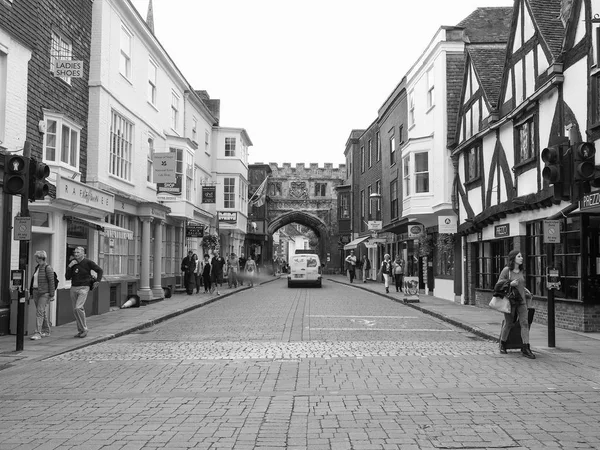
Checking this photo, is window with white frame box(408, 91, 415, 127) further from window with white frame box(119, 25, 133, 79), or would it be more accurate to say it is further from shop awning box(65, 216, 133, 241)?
shop awning box(65, 216, 133, 241)

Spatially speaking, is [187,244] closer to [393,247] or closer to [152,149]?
[152,149]

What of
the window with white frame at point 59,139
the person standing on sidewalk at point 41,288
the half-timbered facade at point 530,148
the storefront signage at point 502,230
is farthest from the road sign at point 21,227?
the storefront signage at point 502,230

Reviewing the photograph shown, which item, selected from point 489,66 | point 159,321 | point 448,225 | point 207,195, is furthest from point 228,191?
point 159,321

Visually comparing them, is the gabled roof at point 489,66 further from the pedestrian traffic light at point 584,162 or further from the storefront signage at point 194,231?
the storefront signage at point 194,231

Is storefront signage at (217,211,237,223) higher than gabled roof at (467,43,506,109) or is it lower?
lower

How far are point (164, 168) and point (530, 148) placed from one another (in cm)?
1167

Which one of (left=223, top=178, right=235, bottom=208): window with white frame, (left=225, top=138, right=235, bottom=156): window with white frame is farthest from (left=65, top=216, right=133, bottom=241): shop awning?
(left=225, top=138, right=235, bottom=156): window with white frame

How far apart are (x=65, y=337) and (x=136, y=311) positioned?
5.48 meters

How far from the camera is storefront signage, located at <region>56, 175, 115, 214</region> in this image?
13.4 meters

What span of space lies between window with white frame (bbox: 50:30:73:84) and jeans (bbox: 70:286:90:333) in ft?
17.5

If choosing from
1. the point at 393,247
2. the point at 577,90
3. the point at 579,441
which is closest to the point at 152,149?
the point at 577,90

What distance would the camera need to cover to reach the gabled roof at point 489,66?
1898 cm

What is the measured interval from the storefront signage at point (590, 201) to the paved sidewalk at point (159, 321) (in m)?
2.58

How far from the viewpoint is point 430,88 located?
80.2ft
